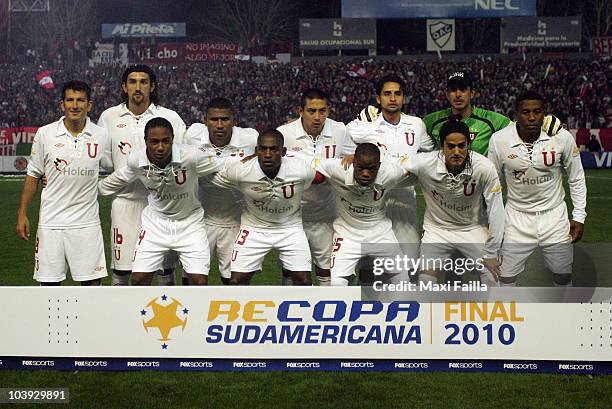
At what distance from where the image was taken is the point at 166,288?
20.6 ft

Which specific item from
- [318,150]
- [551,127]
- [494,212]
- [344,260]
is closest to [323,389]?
[344,260]

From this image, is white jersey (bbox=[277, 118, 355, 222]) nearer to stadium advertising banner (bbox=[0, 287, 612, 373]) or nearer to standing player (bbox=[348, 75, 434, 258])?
standing player (bbox=[348, 75, 434, 258])

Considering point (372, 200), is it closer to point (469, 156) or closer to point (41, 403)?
point (469, 156)

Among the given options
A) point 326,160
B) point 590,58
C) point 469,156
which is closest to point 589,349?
point 469,156

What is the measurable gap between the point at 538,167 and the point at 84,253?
12.9 feet

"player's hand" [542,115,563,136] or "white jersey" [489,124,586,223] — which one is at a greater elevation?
"player's hand" [542,115,563,136]

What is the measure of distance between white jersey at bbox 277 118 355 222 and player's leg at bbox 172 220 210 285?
1102mm

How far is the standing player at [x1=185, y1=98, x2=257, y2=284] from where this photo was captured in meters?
7.46

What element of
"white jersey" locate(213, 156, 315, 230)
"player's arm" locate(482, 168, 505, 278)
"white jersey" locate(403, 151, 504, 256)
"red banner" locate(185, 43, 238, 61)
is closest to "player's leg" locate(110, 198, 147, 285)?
"white jersey" locate(213, 156, 315, 230)

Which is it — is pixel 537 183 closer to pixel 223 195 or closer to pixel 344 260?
pixel 344 260

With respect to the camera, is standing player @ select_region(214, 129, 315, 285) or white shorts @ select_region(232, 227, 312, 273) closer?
standing player @ select_region(214, 129, 315, 285)

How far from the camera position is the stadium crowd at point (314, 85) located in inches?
1296

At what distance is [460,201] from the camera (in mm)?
7078

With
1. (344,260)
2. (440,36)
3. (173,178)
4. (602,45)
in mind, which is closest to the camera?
(173,178)
